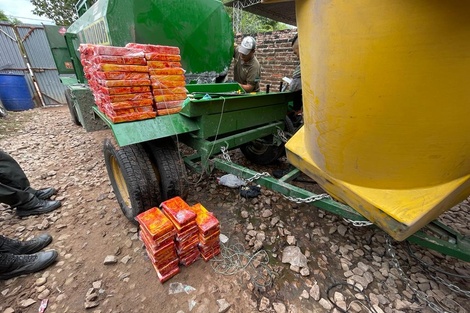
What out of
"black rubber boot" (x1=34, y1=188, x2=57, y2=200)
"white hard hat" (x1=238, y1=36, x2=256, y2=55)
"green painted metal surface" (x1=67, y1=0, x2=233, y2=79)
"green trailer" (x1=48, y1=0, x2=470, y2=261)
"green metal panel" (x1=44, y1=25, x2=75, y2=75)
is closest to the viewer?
"green trailer" (x1=48, y1=0, x2=470, y2=261)

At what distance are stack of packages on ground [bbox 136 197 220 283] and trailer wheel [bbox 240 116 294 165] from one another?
174cm

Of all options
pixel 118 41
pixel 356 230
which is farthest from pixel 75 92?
pixel 356 230

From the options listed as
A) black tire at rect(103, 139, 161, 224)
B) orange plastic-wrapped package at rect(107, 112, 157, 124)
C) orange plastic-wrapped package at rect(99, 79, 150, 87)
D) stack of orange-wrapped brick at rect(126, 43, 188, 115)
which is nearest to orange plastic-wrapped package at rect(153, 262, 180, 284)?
black tire at rect(103, 139, 161, 224)

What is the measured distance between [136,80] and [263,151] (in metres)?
2.21

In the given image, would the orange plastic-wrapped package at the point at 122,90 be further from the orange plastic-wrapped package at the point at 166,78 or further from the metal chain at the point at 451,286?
the metal chain at the point at 451,286

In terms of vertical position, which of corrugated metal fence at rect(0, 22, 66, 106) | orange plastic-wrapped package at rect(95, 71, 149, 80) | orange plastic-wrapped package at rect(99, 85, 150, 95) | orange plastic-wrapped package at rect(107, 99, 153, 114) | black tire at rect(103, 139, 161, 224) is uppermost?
corrugated metal fence at rect(0, 22, 66, 106)

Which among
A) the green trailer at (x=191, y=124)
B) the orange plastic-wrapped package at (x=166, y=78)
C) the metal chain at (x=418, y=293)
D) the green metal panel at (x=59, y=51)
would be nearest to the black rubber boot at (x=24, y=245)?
the green trailer at (x=191, y=124)

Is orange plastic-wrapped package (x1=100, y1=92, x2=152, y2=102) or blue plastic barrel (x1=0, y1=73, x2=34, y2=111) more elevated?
blue plastic barrel (x1=0, y1=73, x2=34, y2=111)

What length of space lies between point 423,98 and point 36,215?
3681 mm

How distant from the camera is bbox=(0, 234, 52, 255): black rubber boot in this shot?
1.88m

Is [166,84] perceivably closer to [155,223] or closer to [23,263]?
[155,223]

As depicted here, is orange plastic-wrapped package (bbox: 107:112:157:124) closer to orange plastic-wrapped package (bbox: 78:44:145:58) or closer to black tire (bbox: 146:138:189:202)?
black tire (bbox: 146:138:189:202)

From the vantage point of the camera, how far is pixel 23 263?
184 cm

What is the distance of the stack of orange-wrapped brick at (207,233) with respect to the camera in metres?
1.77
